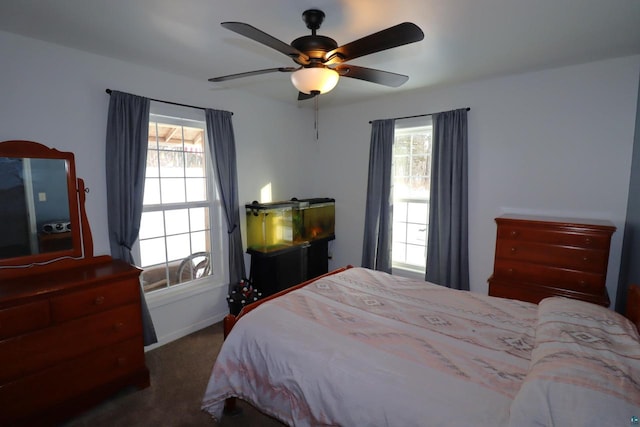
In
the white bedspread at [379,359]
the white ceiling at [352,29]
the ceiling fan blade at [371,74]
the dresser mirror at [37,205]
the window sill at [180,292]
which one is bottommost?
the window sill at [180,292]

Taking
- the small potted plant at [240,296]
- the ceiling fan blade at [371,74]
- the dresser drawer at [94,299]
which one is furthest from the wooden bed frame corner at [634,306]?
the dresser drawer at [94,299]

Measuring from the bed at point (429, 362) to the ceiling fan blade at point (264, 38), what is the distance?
1426mm

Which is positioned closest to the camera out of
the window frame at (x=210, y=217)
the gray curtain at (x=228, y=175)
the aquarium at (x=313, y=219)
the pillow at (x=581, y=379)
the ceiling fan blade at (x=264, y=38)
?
the pillow at (x=581, y=379)

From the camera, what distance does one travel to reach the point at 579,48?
2.16 metres

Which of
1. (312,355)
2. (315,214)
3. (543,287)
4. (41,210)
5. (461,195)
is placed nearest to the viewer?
(312,355)

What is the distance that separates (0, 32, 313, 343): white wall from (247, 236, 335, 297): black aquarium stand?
43cm

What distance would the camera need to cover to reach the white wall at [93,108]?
1999 millimetres

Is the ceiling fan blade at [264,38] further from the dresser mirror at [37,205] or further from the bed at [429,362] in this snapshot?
the dresser mirror at [37,205]

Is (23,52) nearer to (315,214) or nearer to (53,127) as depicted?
(53,127)

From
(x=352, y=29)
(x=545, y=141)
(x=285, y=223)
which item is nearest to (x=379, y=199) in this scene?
(x=285, y=223)

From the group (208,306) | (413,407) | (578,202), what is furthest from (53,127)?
(578,202)

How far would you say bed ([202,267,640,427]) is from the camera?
101 centimetres

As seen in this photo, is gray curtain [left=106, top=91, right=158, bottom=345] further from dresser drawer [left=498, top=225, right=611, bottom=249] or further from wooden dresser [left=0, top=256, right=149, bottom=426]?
dresser drawer [left=498, top=225, right=611, bottom=249]

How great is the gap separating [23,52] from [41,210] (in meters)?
1.06
